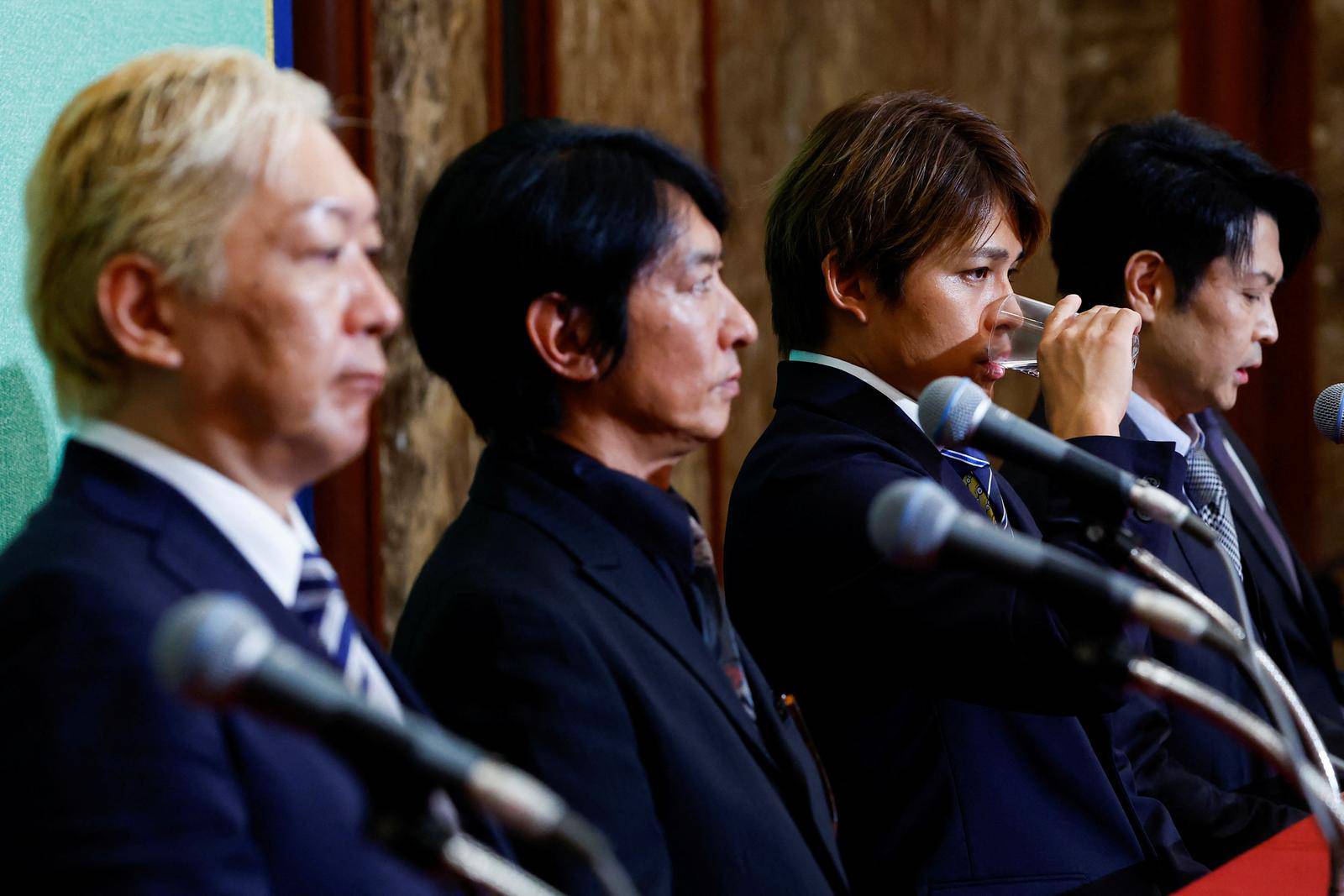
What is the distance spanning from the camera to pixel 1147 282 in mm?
2746

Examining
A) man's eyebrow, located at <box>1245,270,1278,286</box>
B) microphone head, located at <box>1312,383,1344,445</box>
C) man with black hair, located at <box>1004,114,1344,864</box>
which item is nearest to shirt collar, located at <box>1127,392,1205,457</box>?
man with black hair, located at <box>1004,114,1344,864</box>

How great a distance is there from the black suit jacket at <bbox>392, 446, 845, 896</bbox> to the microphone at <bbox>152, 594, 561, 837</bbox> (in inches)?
22.2

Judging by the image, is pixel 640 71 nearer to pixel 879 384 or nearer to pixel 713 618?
pixel 879 384

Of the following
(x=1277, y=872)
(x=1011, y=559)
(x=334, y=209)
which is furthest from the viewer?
(x=1277, y=872)

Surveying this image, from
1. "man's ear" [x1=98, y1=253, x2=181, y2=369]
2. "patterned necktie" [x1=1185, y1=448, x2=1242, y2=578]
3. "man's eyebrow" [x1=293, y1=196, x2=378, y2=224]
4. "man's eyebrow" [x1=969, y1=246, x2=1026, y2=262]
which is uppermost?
"man's eyebrow" [x1=293, y1=196, x2=378, y2=224]

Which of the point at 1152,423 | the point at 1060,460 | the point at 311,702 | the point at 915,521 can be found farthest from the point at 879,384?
the point at 311,702

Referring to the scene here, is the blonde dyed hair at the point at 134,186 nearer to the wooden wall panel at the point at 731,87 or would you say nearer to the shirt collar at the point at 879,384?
the shirt collar at the point at 879,384

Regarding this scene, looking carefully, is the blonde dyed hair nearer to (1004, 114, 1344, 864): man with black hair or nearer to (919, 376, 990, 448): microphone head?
(919, 376, 990, 448): microphone head

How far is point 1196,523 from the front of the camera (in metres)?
1.39

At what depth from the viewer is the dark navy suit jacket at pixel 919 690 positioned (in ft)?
5.82

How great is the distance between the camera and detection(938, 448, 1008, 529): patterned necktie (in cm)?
207

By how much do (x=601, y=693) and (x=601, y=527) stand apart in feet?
0.71

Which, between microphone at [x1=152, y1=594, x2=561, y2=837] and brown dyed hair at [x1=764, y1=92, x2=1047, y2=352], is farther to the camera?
brown dyed hair at [x1=764, y1=92, x2=1047, y2=352]

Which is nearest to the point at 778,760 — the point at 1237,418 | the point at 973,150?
the point at 973,150
